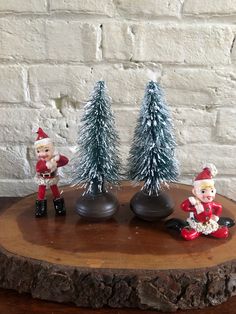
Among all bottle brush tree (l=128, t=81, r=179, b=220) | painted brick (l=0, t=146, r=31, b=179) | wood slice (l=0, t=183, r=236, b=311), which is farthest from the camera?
A: painted brick (l=0, t=146, r=31, b=179)

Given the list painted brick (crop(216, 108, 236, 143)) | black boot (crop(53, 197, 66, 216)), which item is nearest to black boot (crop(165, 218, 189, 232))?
black boot (crop(53, 197, 66, 216))

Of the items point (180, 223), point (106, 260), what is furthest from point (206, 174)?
point (106, 260)

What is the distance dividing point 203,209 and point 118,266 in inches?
7.1

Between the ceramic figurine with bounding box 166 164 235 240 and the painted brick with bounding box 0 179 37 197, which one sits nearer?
the ceramic figurine with bounding box 166 164 235 240

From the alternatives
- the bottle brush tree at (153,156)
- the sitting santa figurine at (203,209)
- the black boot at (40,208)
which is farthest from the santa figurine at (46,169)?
the sitting santa figurine at (203,209)

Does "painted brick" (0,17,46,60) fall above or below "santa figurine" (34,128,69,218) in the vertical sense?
above

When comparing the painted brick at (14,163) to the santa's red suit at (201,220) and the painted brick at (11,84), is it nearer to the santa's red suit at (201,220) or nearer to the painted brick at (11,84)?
the painted brick at (11,84)

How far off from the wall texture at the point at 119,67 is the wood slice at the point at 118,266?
0.29m

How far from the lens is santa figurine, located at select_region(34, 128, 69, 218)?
806 mm

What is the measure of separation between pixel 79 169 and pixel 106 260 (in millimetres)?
180

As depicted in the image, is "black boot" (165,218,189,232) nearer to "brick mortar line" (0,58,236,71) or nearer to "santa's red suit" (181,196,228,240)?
"santa's red suit" (181,196,228,240)

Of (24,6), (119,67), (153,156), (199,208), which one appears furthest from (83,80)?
(199,208)

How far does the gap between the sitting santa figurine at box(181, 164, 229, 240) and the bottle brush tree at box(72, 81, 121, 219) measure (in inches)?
5.6

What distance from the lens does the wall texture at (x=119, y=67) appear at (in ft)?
3.07
